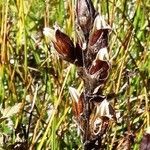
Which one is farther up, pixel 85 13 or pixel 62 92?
pixel 85 13

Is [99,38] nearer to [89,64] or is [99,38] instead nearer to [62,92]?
[89,64]

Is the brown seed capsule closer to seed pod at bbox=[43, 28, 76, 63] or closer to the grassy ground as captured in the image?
seed pod at bbox=[43, 28, 76, 63]

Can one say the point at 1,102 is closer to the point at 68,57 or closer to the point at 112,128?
the point at 112,128

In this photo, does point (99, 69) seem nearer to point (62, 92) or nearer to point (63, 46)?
point (63, 46)

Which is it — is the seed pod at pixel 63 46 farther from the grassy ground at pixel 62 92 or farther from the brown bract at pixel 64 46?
the grassy ground at pixel 62 92

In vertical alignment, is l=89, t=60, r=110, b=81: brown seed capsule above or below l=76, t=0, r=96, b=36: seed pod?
below

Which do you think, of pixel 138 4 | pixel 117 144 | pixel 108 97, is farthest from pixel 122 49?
pixel 108 97

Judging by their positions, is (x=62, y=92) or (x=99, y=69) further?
(x=62, y=92)

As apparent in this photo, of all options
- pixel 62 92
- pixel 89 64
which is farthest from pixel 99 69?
pixel 62 92

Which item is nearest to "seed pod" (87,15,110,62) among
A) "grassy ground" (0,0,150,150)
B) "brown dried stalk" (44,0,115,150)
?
"brown dried stalk" (44,0,115,150)
